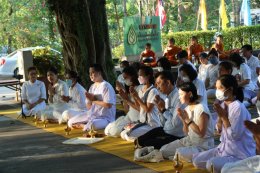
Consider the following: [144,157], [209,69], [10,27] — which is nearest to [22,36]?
[10,27]

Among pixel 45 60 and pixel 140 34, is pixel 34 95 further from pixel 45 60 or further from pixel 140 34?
pixel 140 34

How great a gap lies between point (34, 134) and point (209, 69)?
4.25 metres

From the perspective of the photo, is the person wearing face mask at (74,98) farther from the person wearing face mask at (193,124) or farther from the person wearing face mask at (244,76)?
the person wearing face mask at (193,124)

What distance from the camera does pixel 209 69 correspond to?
11.4m

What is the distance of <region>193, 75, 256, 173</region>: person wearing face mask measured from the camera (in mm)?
5480

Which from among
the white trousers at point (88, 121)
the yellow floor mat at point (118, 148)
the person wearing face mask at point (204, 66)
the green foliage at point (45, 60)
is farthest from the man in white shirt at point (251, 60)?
the green foliage at point (45, 60)

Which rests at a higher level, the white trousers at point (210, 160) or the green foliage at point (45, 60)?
the green foliage at point (45, 60)

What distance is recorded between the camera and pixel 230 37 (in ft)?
72.2

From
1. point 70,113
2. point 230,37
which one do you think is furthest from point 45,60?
point 230,37

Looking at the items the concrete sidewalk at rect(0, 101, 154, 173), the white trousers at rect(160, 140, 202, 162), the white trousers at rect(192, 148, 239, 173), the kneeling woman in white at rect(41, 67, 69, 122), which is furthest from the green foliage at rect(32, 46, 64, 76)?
the white trousers at rect(192, 148, 239, 173)

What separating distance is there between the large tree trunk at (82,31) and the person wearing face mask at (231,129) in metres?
5.76

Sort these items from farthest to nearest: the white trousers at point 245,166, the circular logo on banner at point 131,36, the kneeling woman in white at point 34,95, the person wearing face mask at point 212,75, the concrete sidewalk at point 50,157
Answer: the circular logo on banner at point 131,36
the person wearing face mask at point 212,75
the kneeling woman in white at point 34,95
the concrete sidewalk at point 50,157
the white trousers at point 245,166

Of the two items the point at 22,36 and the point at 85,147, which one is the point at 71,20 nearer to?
the point at 85,147

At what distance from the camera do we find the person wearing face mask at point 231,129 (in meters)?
5.48
